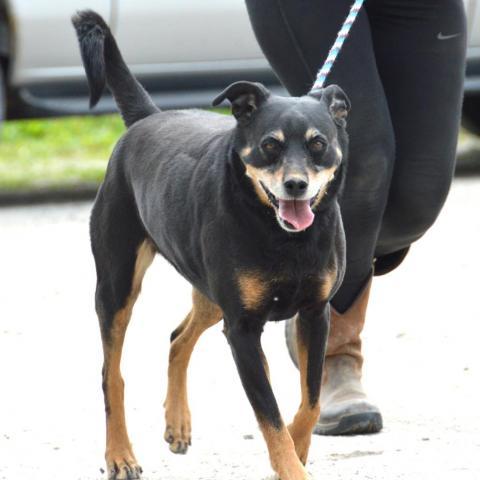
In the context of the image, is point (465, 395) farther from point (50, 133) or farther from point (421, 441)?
point (50, 133)

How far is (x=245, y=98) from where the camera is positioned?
4035 mm

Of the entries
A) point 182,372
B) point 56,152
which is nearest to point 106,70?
point 182,372

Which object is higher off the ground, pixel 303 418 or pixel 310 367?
pixel 310 367

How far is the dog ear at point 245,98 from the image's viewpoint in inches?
158

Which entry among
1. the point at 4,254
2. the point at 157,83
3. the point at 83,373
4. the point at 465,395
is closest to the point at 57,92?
the point at 157,83

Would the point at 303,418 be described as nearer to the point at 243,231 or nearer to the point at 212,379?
the point at 243,231

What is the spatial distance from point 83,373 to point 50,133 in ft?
27.6

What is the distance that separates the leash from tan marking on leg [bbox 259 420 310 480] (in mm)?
1003

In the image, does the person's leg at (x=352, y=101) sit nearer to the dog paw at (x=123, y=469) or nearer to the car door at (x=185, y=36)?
the dog paw at (x=123, y=469)

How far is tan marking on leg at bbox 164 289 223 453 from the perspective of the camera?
4.60m

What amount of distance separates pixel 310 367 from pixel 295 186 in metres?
0.64

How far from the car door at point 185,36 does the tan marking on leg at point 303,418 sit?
17.8 ft

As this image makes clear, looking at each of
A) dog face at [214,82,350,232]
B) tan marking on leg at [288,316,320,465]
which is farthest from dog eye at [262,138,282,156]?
tan marking on leg at [288,316,320,465]

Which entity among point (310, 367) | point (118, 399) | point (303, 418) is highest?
point (310, 367)
